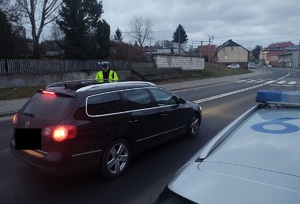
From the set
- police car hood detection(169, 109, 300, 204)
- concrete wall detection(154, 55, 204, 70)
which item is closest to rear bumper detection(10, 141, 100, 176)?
police car hood detection(169, 109, 300, 204)

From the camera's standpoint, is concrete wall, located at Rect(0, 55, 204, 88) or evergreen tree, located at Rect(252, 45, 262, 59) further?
evergreen tree, located at Rect(252, 45, 262, 59)

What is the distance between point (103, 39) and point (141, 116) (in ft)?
66.6

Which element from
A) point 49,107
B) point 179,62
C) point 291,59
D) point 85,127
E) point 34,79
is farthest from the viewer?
point 291,59

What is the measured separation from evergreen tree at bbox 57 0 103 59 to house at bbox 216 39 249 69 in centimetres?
7363

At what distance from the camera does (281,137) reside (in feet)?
7.04

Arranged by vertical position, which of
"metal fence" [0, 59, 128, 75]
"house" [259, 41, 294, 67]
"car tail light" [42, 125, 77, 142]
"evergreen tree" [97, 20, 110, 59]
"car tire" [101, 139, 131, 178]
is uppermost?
"house" [259, 41, 294, 67]

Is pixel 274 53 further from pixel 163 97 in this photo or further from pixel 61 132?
pixel 61 132

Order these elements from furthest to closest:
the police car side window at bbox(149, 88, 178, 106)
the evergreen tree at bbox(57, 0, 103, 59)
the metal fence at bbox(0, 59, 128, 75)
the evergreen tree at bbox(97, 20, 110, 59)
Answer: the evergreen tree at bbox(97, 20, 110, 59), the evergreen tree at bbox(57, 0, 103, 59), the metal fence at bbox(0, 59, 128, 75), the police car side window at bbox(149, 88, 178, 106)

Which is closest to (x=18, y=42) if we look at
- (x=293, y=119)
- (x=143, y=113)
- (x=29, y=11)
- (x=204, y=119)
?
(x=29, y=11)

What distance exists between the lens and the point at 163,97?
21.1 feet

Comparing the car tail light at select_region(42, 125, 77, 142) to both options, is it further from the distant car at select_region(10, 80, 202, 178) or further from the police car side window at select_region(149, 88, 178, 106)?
the police car side window at select_region(149, 88, 178, 106)

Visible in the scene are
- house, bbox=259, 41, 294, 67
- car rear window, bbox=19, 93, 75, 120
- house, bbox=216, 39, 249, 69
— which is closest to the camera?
car rear window, bbox=19, 93, 75, 120

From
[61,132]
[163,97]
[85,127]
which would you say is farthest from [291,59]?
[61,132]

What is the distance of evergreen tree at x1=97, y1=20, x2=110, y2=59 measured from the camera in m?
24.5
